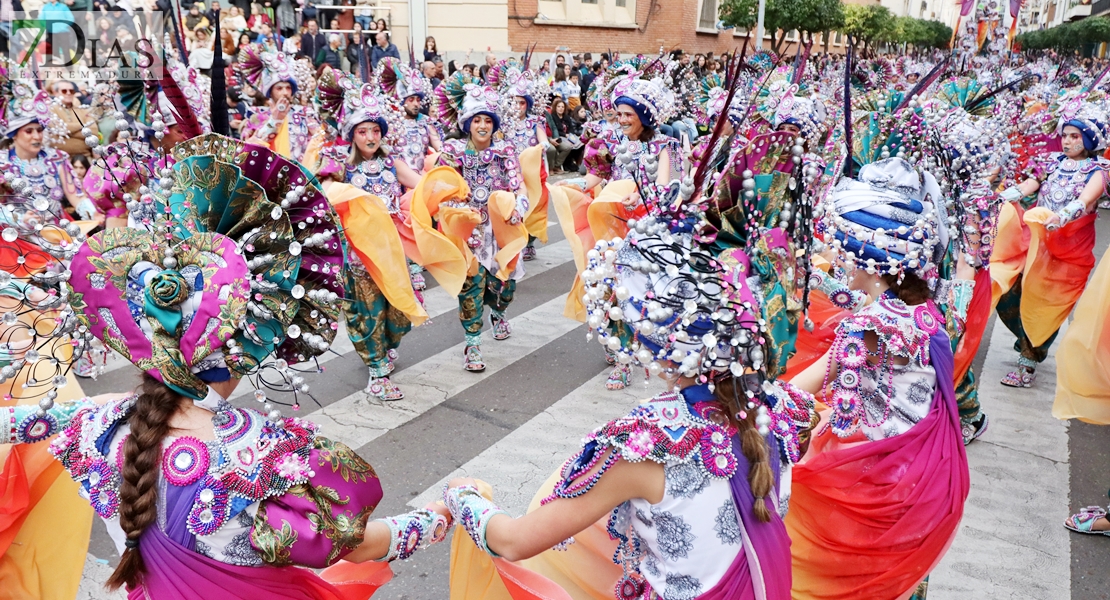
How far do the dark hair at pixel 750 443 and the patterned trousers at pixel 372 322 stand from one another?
12.4 feet

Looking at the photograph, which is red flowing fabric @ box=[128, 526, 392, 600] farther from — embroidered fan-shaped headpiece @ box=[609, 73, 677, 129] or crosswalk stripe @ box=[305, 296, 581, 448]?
embroidered fan-shaped headpiece @ box=[609, 73, 677, 129]

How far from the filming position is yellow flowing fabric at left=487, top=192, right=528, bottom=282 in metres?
6.33

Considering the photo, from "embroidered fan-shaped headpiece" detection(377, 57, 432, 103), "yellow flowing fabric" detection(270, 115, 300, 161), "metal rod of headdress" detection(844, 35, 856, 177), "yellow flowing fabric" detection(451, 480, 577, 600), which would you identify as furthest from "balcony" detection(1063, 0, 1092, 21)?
"yellow flowing fabric" detection(451, 480, 577, 600)

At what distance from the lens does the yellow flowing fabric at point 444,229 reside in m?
5.63

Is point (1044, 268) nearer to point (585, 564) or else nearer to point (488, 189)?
point (488, 189)

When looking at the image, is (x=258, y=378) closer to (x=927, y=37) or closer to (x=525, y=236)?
(x=525, y=236)

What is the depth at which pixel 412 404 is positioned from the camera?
5.48 m

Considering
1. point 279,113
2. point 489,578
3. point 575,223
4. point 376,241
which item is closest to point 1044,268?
point 575,223

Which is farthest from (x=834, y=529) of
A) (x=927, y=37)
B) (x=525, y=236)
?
(x=927, y=37)

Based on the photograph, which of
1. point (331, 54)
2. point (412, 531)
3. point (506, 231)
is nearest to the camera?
point (412, 531)

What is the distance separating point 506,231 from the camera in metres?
6.44

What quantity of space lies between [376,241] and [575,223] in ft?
5.17

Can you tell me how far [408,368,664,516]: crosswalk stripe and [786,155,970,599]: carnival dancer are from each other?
1336mm

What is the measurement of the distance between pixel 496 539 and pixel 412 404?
140 inches
